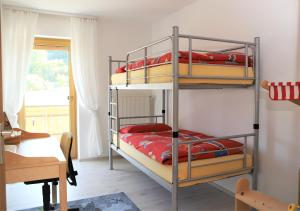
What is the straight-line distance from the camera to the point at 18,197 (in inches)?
114

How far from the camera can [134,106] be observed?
4.52 metres

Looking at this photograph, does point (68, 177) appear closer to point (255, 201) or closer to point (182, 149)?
point (182, 149)

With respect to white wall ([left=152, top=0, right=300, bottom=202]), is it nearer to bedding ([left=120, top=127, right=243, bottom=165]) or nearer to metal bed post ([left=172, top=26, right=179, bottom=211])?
bedding ([left=120, top=127, right=243, bottom=165])

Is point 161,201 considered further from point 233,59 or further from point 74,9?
point 74,9

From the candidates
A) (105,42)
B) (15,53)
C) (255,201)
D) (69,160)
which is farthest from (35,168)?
(105,42)

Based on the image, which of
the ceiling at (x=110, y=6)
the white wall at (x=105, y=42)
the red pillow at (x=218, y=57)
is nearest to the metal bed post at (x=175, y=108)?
the red pillow at (x=218, y=57)

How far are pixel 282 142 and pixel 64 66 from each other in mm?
3412

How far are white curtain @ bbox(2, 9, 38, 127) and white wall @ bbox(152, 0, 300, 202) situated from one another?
2474 millimetres

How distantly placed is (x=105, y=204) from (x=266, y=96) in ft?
6.44

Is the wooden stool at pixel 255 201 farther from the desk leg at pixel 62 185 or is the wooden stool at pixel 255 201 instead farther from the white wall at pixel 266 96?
the desk leg at pixel 62 185

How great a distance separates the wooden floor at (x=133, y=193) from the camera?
267 cm

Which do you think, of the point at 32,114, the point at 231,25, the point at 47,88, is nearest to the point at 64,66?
the point at 47,88

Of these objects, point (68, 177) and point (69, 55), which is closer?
point (68, 177)

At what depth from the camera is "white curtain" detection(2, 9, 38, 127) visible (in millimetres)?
3596
